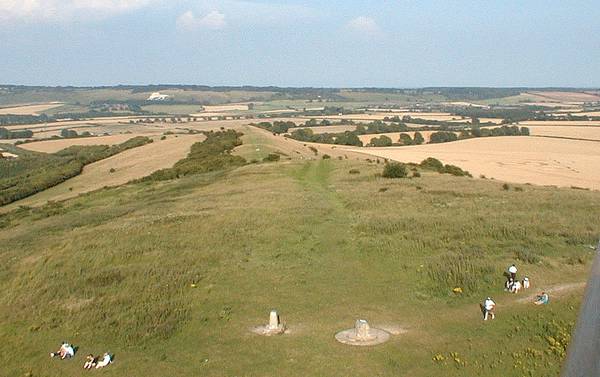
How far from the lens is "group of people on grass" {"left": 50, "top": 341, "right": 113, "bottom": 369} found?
1764 centimetres

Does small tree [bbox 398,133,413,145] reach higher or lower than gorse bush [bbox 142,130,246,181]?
lower

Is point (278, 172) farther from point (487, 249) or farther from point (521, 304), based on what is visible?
point (521, 304)

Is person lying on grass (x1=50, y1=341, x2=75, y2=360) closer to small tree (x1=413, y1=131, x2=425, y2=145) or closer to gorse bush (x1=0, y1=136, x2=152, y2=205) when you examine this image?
gorse bush (x1=0, y1=136, x2=152, y2=205)

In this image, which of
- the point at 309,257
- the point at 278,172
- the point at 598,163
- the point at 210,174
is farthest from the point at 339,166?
the point at 598,163

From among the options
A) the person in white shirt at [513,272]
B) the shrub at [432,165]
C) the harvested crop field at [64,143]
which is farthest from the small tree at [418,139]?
the person in white shirt at [513,272]

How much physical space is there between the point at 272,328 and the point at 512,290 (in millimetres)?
9305

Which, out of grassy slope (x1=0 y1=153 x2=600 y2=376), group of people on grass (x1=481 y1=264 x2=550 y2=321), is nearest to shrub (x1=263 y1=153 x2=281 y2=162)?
grassy slope (x1=0 y1=153 x2=600 y2=376)

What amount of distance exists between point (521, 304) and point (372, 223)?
14.1 m

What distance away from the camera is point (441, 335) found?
59.6ft

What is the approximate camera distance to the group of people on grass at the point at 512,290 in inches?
752

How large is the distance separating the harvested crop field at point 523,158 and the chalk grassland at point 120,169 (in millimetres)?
33096

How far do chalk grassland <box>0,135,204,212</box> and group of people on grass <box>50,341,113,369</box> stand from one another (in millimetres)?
48706

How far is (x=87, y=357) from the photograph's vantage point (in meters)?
18.3

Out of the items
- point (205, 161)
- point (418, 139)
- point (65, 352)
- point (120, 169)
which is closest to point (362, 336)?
point (65, 352)
